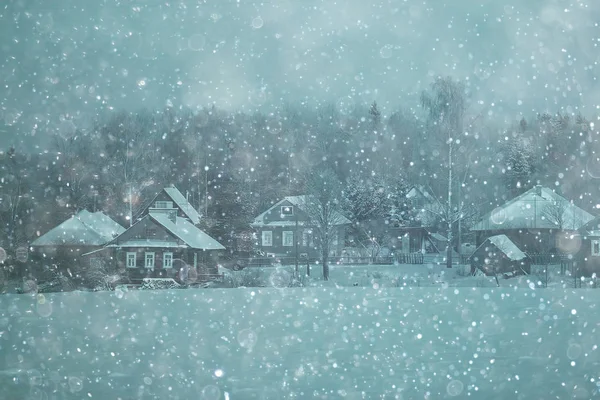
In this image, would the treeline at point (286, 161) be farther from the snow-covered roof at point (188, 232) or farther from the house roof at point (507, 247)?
the house roof at point (507, 247)

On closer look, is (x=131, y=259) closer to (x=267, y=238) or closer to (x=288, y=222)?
(x=267, y=238)

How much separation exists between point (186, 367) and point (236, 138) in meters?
14.2

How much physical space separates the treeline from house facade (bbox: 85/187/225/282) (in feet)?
1.70

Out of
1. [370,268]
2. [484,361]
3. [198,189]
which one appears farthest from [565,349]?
[198,189]

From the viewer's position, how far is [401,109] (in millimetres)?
20906

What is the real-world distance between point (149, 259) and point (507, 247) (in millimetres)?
11124

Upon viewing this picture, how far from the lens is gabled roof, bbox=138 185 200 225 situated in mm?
19938

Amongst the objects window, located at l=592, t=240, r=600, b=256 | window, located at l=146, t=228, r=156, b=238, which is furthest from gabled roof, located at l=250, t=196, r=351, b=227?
window, located at l=592, t=240, r=600, b=256

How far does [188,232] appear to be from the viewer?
2061 cm

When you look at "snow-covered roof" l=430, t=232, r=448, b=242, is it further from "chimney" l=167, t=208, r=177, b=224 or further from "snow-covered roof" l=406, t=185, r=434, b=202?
"chimney" l=167, t=208, r=177, b=224

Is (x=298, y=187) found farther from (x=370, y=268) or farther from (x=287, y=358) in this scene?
(x=287, y=358)

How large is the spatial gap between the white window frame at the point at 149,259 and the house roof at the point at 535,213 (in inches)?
414

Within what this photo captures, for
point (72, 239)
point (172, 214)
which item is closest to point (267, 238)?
point (172, 214)

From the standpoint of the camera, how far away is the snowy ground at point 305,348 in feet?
20.1
